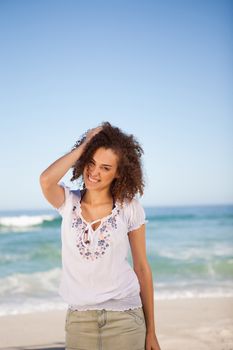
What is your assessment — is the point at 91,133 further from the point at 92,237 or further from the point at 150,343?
the point at 150,343

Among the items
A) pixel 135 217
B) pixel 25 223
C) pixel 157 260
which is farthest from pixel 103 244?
pixel 25 223

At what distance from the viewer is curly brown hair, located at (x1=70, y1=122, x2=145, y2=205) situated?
2.21m

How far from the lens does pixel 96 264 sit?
210cm

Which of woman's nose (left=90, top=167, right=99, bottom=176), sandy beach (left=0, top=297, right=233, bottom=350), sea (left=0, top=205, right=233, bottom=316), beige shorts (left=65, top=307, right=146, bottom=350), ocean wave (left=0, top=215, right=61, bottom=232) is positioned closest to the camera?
beige shorts (left=65, top=307, right=146, bottom=350)

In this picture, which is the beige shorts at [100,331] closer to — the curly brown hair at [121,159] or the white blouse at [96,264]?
the white blouse at [96,264]

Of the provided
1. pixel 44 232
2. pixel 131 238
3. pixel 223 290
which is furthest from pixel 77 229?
pixel 44 232

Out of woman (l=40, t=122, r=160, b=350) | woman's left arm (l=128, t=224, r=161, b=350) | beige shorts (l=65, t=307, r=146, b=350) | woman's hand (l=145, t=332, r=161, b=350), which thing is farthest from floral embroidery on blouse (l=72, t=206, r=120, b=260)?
woman's hand (l=145, t=332, r=161, b=350)

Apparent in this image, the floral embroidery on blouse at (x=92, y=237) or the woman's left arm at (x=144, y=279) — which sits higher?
the floral embroidery on blouse at (x=92, y=237)

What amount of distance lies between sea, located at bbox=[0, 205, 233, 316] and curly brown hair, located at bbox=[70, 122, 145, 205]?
4.25 metres

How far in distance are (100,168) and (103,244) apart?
12.7 inches

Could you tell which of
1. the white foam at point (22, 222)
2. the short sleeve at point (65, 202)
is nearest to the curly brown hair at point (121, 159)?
the short sleeve at point (65, 202)

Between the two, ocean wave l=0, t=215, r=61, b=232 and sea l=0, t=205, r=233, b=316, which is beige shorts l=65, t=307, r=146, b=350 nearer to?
sea l=0, t=205, r=233, b=316

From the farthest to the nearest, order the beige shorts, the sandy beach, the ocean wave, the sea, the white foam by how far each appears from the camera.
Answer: the white foam
the ocean wave
the sea
the sandy beach
the beige shorts

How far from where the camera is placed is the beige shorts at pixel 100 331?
2.07 meters
